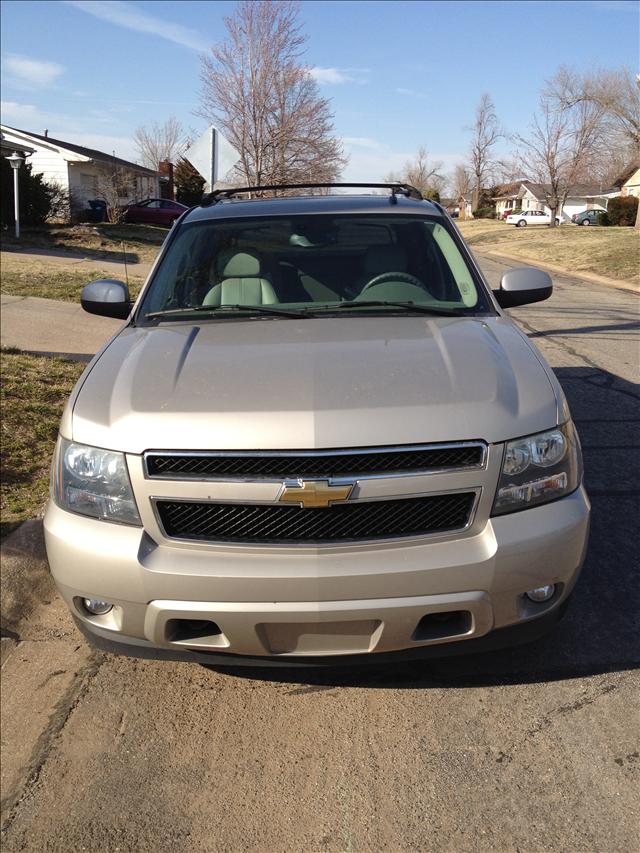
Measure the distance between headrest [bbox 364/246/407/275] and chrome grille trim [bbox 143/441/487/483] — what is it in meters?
1.87

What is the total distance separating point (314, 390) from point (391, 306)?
1.18m

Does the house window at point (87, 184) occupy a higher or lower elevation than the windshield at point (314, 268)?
higher

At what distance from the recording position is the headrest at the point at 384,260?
14.0ft

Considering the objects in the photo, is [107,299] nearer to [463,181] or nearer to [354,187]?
[354,187]

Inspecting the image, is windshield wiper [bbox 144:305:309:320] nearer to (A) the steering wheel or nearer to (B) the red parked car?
(A) the steering wheel

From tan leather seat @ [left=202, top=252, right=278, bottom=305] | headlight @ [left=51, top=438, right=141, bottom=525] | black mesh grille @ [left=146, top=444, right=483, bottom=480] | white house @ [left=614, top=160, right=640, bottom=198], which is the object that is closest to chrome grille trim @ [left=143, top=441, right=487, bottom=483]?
black mesh grille @ [left=146, top=444, right=483, bottom=480]

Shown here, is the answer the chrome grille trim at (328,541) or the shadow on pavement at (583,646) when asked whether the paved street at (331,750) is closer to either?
the shadow on pavement at (583,646)

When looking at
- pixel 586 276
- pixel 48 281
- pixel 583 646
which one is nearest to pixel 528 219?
pixel 586 276

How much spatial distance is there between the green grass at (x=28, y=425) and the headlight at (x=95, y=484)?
1.68 metres

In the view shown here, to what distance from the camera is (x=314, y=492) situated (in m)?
2.57

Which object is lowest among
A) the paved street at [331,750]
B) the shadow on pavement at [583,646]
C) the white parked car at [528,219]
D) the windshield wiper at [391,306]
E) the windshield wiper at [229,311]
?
the paved street at [331,750]

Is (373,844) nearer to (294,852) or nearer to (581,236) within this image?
(294,852)

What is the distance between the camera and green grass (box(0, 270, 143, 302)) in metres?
12.8

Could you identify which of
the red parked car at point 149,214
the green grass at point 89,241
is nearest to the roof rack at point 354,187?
the green grass at point 89,241
